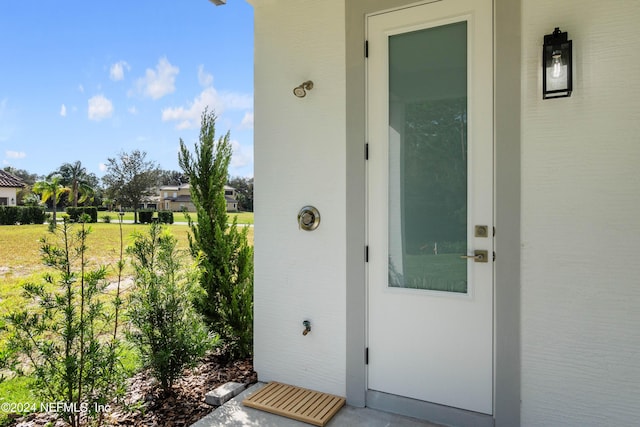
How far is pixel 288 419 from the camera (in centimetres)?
257

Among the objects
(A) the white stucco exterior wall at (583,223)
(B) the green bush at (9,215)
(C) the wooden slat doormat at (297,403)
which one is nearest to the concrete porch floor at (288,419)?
(C) the wooden slat doormat at (297,403)

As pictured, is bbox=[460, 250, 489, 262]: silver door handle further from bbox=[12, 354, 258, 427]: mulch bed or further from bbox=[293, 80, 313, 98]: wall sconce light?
bbox=[12, 354, 258, 427]: mulch bed

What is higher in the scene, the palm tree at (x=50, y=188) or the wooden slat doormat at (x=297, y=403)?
the palm tree at (x=50, y=188)

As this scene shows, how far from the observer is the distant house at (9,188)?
167 inches

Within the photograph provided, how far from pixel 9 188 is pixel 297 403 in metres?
4.21

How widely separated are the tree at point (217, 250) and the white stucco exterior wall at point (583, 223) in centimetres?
242

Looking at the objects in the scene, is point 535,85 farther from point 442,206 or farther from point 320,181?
point 320,181

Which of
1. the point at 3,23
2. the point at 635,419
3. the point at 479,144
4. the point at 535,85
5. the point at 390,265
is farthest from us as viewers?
the point at 3,23

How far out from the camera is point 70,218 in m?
2.33

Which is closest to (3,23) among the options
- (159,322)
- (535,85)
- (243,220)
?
(243,220)

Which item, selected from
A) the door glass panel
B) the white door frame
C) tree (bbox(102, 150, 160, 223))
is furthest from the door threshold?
tree (bbox(102, 150, 160, 223))

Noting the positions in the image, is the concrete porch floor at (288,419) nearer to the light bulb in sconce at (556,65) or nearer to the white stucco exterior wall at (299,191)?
the white stucco exterior wall at (299,191)

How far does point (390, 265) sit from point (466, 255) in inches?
20.5

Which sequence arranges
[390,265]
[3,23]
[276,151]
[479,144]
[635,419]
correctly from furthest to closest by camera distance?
[3,23]
[276,151]
[390,265]
[479,144]
[635,419]
